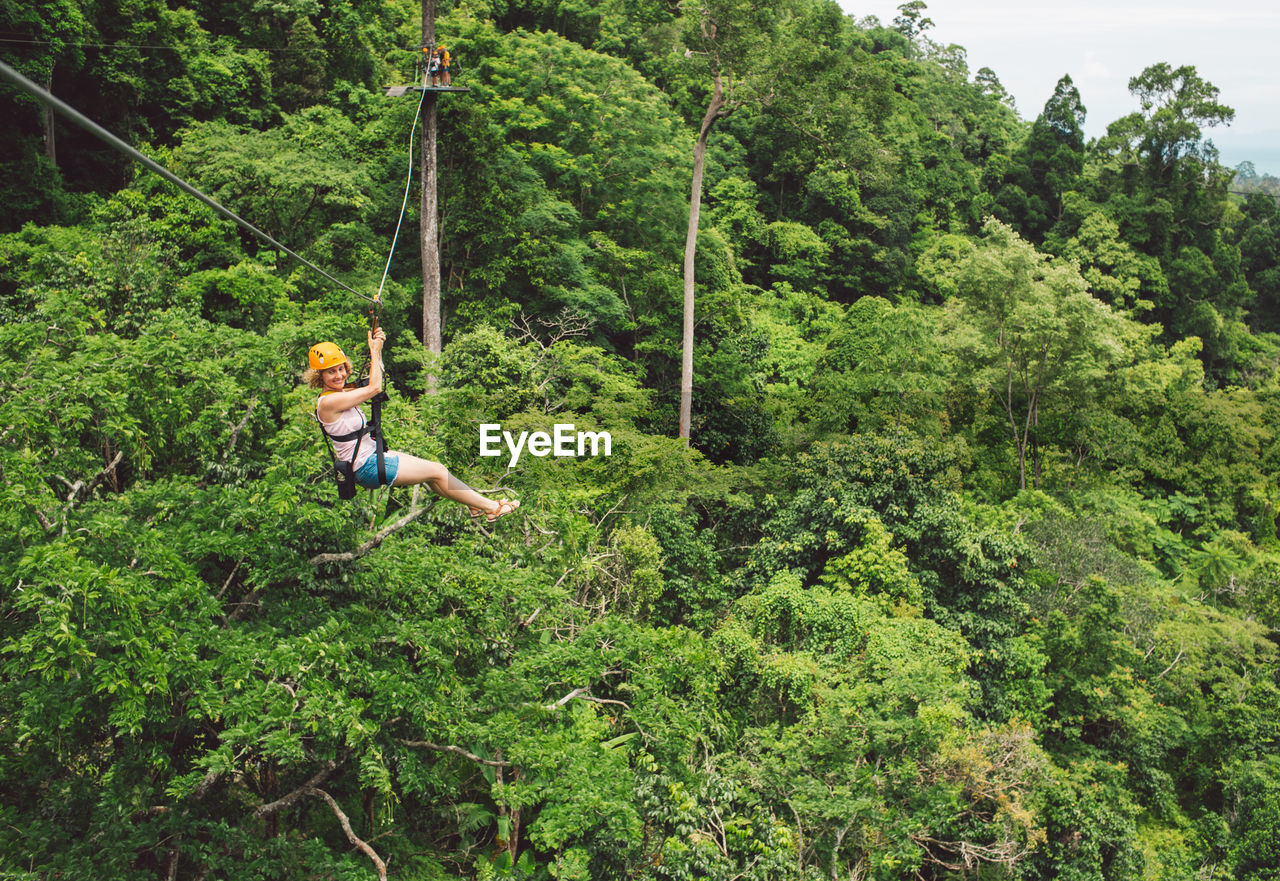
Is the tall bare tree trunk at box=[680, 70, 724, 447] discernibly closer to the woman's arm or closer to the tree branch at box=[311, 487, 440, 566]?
the tree branch at box=[311, 487, 440, 566]

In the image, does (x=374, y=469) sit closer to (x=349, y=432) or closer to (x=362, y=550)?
(x=349, y=432)

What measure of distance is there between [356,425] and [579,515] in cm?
484

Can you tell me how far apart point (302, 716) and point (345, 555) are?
1522mm

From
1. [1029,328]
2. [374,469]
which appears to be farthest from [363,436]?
[1029,328]

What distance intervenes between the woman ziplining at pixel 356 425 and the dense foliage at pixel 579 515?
3.29 feet

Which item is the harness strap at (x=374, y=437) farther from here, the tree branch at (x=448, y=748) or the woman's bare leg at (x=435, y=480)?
the tree branch at (x=448, y=748)

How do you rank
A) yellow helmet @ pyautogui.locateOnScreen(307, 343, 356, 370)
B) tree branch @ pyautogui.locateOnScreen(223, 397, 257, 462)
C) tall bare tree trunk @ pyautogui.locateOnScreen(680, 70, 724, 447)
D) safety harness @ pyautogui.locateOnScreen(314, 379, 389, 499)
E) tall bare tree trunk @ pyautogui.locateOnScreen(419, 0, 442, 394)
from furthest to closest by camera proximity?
tall bare tree trunk @ pyautogui.locateOnScreen(680, 70, 724, 447) < tall bare tree trunk @ pyautogui.locateOnScreen(419, 0, 442, 394) < tree branch @ pyautogui.locateOnScreen(223, 397, 257, 462) < safety harness @ pyautogui.locateOnScreen(314, 379, 389, 499) < yellow helmet @ pyautogui.locateOnScreen(307, 343, 356, 370)

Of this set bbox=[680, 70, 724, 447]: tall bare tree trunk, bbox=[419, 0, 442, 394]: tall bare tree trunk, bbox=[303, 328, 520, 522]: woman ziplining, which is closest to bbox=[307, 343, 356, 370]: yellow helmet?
bbox=[303, 328, 520, 522]: woman ziplining

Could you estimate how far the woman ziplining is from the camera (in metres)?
4.83

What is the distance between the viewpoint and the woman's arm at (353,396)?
15.8ft

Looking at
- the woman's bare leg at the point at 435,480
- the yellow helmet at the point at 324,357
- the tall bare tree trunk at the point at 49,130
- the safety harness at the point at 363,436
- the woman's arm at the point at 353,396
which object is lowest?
the woman's bare leg at the point at 435,480

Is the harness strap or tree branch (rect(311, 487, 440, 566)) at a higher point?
the harness strap

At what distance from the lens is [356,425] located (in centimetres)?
505

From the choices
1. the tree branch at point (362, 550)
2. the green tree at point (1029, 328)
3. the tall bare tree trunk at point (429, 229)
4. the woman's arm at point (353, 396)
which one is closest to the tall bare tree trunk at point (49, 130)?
the tall bare tree trunk at point (429, 229)
